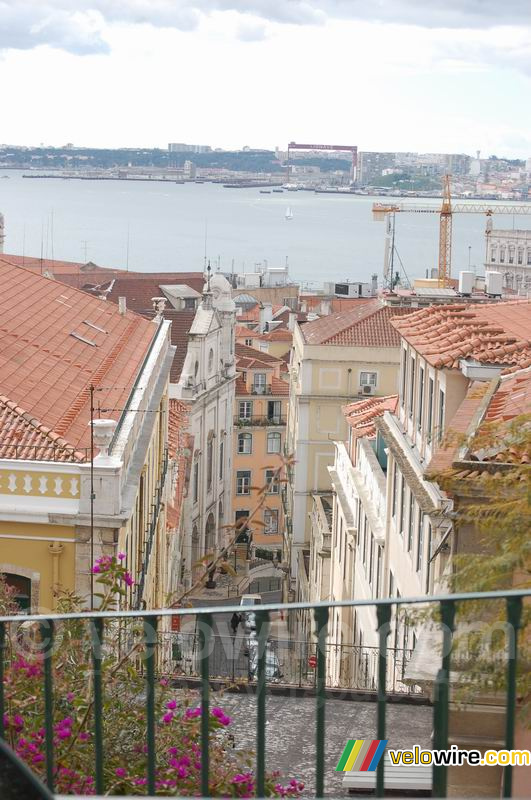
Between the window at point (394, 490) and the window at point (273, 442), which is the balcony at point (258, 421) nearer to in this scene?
the window at point (273, 442)

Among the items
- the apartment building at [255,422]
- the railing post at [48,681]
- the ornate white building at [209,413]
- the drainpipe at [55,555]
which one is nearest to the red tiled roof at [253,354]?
the apartment building at [255,422]

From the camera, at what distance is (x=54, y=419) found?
59.7ft

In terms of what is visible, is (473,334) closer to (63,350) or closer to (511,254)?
(63,350)

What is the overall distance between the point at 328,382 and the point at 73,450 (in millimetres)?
27050

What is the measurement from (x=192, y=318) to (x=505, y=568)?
4475 centimetres

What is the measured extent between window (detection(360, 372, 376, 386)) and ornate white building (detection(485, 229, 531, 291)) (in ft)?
318

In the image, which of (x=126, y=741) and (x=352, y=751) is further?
(x=352, y=751)

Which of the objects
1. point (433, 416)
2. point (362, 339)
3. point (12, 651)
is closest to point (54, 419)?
point (433, 416)

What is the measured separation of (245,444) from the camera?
5781cm

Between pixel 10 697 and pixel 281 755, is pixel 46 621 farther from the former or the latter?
pixel 281 755

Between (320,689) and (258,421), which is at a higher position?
(320,689)

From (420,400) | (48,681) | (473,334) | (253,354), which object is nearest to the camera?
(48,681)

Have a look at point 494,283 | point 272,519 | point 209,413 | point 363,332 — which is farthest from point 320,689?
point 272,519

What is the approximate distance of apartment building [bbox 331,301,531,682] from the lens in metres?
15.6
